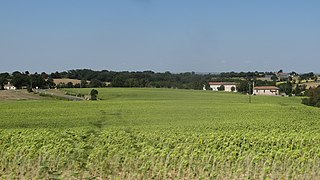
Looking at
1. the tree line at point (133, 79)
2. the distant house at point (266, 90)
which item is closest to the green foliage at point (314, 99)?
the tree line at point (133, 79)

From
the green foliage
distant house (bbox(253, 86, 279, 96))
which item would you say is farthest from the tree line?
the green foliage

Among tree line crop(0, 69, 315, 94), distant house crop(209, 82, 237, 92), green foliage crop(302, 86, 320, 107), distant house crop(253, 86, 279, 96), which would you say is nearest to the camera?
green foliage crop(302, 86, 320, 107)

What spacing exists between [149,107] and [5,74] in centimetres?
6087

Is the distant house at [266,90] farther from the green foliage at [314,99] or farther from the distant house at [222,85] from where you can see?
the green foliage at [314,99]

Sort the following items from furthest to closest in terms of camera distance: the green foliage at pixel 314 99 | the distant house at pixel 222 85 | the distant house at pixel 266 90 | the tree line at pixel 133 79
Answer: the distant house at pixel 222 85, the distant house at pixel 266 90, the tree line at pixel 133 79, the green foliage at pixel 314 99

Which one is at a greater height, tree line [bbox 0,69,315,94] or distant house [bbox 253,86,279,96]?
tree line [bbox 0,69,315,94]

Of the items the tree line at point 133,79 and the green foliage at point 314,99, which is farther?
the tree line at point 133,79

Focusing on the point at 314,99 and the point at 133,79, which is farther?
the point at 133,79

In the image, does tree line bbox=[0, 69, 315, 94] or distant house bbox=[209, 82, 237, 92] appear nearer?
tree line bbox=[0, 69, 315, 94]

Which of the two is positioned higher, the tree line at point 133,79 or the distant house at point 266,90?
the tree line at point 133,79

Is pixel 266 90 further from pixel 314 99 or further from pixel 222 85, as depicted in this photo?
pixel 314 99

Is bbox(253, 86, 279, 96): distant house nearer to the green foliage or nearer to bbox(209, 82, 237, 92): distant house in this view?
bbox(209, 82, 237, 92): distant house

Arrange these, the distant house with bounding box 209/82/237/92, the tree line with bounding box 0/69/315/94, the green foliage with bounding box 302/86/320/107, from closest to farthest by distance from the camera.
→ the green foliage with bounding box 302/86/320/107
the tree line with bounding box 0/69/315/94
the distant house with bounding box 209/82/237/92

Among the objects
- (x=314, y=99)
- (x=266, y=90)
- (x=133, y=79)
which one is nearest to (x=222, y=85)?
(x=266, y=90)
